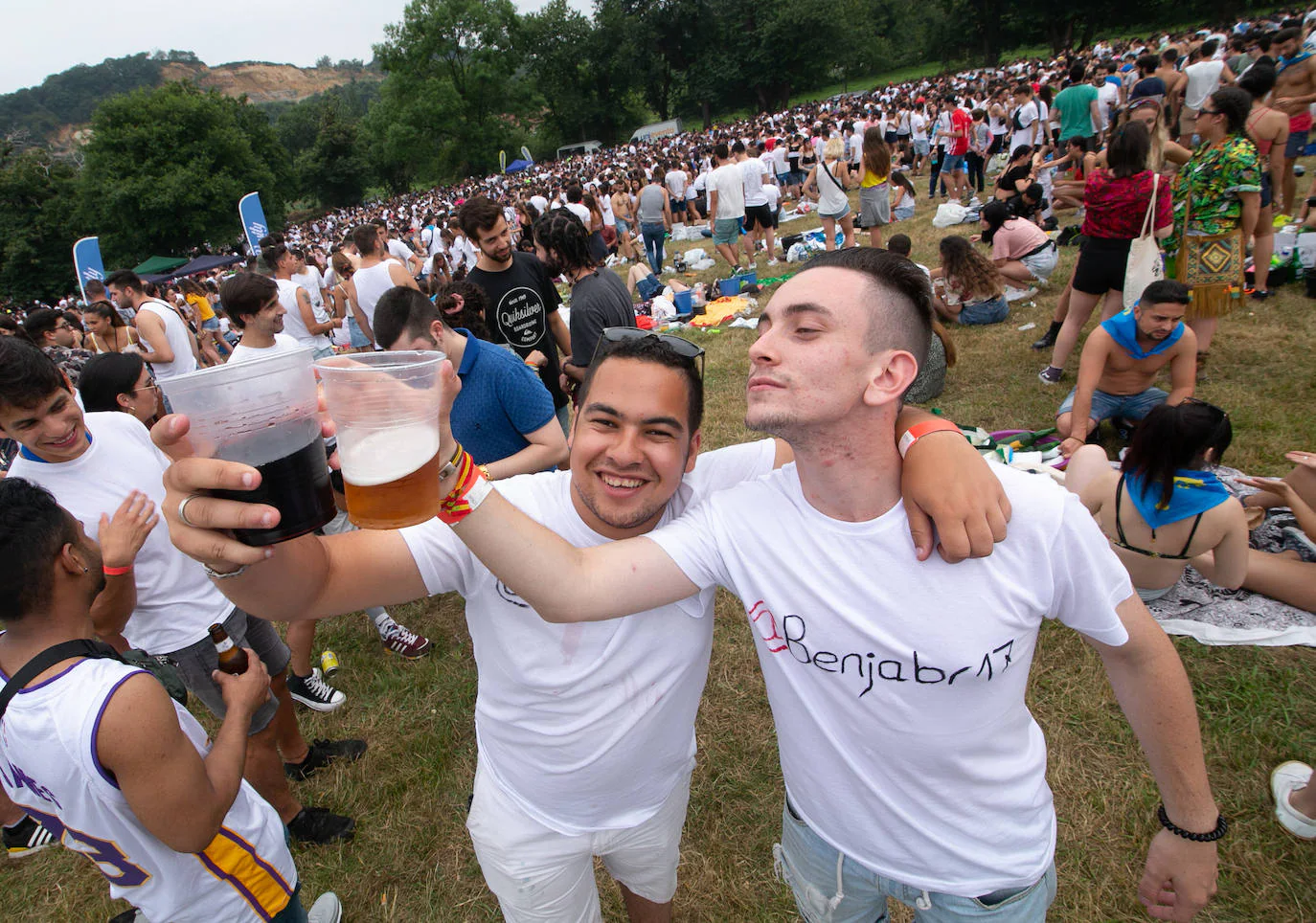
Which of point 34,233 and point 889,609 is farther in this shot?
point 34,233

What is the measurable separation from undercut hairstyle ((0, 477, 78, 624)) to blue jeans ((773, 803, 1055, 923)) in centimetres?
211

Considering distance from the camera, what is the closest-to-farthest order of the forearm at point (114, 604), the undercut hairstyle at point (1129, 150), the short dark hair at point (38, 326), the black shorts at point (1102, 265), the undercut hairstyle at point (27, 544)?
the undercut hairstyle at point (27, 544), the forearm at point (114, 604), the undercut hairstyle at point (1129, 150), the black shorts at point (1102, 265), the short dark hair at point (38, 326)

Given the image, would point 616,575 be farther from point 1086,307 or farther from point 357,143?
point 357,143

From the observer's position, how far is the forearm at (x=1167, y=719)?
4.47 feet

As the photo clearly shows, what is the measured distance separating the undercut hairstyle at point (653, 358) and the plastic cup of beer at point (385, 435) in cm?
57

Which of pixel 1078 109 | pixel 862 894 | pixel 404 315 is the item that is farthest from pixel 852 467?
pixel 1078 109

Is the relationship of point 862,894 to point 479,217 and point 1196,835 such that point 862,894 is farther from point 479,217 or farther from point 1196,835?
point 479,217

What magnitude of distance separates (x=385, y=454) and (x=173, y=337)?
6.75m

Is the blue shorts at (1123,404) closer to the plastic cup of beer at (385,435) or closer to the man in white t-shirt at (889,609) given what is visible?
the man in white t-shirt at (889,609)

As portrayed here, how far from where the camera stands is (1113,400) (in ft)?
16.3

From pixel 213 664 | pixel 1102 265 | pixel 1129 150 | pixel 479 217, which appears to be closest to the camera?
pixel 213 664

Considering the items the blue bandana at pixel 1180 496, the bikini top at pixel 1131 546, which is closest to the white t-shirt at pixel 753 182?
the bikini top at pixel 1131 546

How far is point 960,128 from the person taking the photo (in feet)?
41.1

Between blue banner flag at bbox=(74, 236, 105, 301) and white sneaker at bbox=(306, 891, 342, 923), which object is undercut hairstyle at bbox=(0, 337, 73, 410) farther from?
blue banner flag at bbox=(74, 236, 105, 301)
